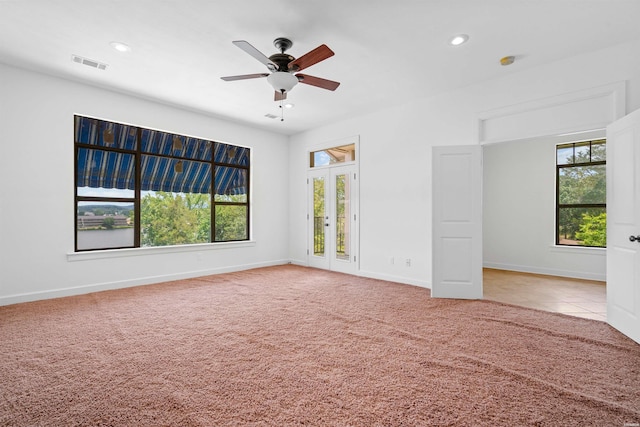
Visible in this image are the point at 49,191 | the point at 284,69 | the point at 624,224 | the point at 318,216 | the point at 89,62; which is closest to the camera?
the point at 624,224

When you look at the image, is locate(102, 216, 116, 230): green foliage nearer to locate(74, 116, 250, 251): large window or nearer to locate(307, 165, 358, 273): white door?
locate(74, 116, 250, 251): large window

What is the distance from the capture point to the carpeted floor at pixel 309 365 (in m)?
1.85

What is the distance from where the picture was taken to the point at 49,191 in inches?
165

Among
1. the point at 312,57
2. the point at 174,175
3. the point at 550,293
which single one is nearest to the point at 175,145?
the point at 174,175

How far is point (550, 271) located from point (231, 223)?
6388 millimetres

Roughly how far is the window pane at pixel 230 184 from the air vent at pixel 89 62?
100.0 inches

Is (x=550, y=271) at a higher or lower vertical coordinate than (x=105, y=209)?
lower

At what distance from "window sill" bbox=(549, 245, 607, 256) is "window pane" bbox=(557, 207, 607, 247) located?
0.50ft

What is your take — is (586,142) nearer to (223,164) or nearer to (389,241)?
(389,241)

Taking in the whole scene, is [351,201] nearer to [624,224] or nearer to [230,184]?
[230,184]

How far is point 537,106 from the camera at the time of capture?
3898mm

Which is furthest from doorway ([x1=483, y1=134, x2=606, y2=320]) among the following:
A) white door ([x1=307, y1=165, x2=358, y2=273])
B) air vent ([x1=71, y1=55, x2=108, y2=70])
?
air vent ([x1=71, y1=55, x2=108, y2=70])

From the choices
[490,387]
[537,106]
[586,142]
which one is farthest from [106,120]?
[586,142]

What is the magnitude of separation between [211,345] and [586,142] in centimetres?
722
